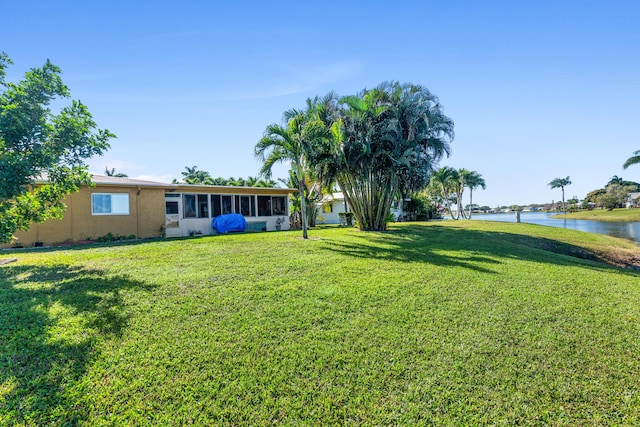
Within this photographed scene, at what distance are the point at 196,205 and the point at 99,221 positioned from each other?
15.0 feet

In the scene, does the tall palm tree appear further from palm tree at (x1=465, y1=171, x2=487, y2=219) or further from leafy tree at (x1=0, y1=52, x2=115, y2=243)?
palm tree at (x1=465, y1=171, x2=487, y2=219)

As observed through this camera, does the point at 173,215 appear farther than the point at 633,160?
No

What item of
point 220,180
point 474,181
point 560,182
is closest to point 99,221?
point 220,180

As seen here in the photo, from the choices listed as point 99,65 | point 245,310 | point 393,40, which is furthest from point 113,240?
point 393,40

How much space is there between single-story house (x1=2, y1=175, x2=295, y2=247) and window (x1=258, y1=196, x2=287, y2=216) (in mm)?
66

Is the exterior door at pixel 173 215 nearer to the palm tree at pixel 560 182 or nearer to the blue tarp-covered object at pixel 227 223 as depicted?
the blue tarp-covered object at pixel 227 223

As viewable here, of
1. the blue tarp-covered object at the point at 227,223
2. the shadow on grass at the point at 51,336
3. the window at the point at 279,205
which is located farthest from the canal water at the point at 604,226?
the shadow on grass at the point at 51,336

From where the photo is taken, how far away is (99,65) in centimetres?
928

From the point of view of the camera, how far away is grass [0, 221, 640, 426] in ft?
8.82

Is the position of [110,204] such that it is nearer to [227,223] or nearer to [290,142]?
[227,223]

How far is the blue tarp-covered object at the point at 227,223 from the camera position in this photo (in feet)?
53.3

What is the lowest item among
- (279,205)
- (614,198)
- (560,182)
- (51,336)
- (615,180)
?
(51,336)

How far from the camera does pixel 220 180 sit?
37.0 metres

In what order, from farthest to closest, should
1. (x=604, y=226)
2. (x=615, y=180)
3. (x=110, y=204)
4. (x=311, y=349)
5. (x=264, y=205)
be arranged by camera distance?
1. (x=615, y=180)
2. (x=604, y=226)
3. (x=264, y=205)
4. (x=110, y=204)
5. (x=311, y=349)
